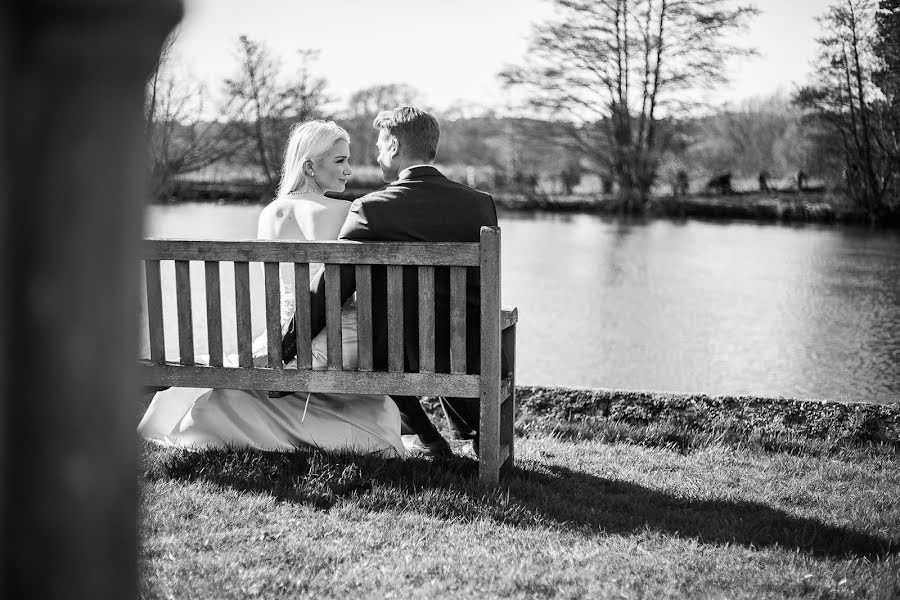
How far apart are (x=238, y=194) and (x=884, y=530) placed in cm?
3089

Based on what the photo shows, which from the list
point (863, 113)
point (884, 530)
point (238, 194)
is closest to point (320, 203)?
point (884, 530)

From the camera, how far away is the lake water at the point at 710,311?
768 centimetres

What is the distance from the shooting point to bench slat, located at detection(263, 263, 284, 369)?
3.72 metres

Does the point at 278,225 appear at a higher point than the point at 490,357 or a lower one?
higher

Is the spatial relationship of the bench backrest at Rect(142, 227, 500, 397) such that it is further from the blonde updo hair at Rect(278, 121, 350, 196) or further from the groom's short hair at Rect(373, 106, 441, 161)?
the blonde updo hair at Rect(278, 121, 350, 196)

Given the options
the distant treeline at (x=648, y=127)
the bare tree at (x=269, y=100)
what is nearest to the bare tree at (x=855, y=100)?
the distant treeline at (x=648, y=127)

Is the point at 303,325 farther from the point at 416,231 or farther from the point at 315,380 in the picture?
the point at 416,231

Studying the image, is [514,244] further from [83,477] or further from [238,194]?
[83,477]

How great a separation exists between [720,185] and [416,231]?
29.3m

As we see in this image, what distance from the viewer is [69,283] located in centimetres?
117

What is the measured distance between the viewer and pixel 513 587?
2.68 metres

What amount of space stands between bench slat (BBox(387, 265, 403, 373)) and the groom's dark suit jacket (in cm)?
10

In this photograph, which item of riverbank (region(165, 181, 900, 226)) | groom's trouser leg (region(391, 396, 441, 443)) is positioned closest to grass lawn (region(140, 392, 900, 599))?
groom's trouser leg (region(391, 396, 441, 443))

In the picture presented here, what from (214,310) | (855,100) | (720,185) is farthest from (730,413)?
(720,185)
